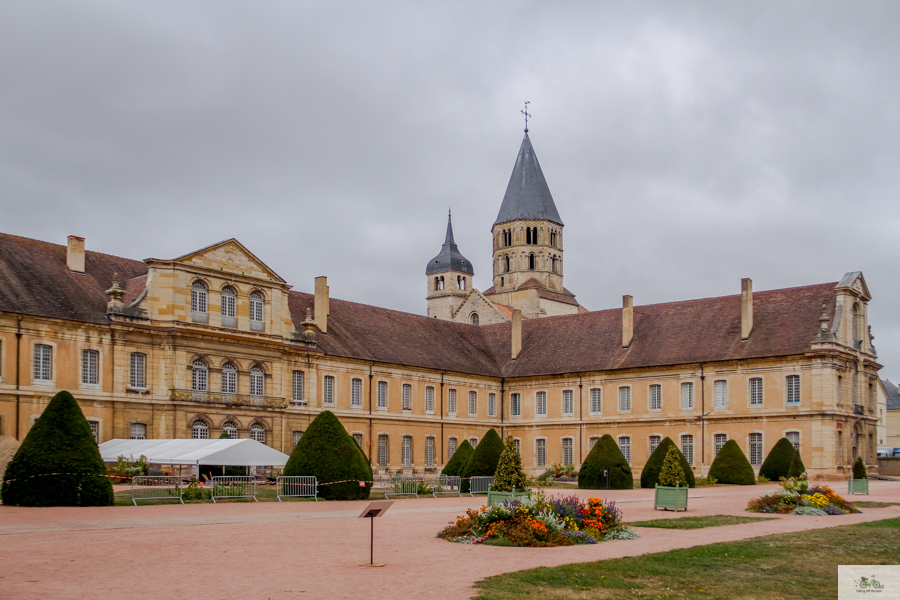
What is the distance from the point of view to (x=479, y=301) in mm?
84625

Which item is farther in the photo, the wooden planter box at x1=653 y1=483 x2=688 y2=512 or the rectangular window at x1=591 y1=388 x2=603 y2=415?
the rectangular window at x1=591 y1=388 x2=603 y2=415

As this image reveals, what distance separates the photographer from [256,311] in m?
41.5

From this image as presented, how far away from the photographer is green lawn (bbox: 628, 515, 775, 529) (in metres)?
18.9

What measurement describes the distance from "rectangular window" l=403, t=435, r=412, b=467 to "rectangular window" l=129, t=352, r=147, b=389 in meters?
14.7

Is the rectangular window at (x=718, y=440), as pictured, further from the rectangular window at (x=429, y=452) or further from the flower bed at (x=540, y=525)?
the flower bed at (x=540, y=525)

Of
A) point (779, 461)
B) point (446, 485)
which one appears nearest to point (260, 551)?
point (446, 485)

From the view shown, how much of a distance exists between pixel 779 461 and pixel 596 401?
1183cm

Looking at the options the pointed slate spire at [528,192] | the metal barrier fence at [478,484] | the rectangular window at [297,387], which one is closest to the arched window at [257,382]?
the rectangular window at [297,387]

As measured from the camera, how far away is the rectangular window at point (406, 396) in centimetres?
4779

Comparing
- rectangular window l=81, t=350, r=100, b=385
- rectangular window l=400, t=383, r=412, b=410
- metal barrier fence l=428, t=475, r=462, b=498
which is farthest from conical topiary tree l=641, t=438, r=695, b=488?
rectangular window l=81, t=350, r=100, b=385

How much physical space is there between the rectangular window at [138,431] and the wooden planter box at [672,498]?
834 inches

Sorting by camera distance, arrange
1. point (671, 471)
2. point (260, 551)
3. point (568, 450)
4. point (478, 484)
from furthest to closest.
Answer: point (568, 450)
point (478, 484)
point (671, 471)
point (260, 551)

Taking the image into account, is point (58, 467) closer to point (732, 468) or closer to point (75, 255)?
point (75, 255)

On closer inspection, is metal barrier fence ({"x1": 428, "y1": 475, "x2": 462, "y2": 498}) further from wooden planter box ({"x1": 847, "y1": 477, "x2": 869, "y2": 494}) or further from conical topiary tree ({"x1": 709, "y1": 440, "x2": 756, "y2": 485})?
conical topiary tree ({"x1": 709, "y1": 440, "x2": 756, "y2": 485})
